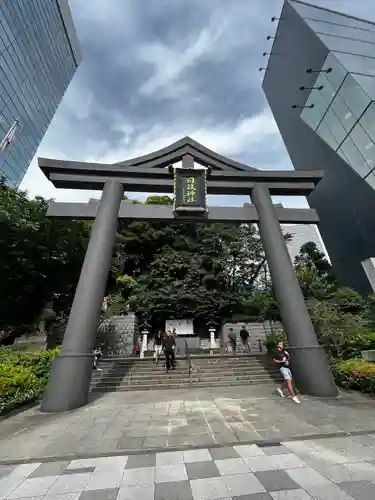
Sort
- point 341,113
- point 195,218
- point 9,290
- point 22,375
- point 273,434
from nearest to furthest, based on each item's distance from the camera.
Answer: point 273,434 < point 22,375 < point 195,218 < point 341,113 < point 9,290

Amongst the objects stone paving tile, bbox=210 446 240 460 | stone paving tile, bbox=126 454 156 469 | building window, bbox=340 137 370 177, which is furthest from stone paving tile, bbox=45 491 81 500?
building window, bbox=340 137 370 177

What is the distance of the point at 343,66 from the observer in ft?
47.0

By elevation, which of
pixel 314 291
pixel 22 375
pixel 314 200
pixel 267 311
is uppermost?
pixel 314 200

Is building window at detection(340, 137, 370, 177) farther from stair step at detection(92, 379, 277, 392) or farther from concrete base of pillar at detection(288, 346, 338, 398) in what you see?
stair step at detection(92, 379, 277, 392)

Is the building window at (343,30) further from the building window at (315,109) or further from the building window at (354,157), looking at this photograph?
the building window at (354,157)

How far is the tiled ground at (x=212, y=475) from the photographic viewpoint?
2.79m

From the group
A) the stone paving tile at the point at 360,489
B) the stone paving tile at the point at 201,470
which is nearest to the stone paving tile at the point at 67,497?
the stone paving tile at the point at 201,470

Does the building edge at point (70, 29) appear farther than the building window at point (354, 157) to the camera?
Yes

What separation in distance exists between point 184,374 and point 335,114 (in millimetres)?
16859

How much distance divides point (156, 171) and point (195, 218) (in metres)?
2.67

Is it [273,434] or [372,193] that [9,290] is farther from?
[372,193]

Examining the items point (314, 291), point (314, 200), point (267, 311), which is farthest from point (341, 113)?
point (267, 311)

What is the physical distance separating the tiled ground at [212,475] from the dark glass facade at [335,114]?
45.8 feet

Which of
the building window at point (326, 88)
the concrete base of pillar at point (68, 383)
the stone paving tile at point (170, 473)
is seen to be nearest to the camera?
the stone paving tile at point (170, 473)
